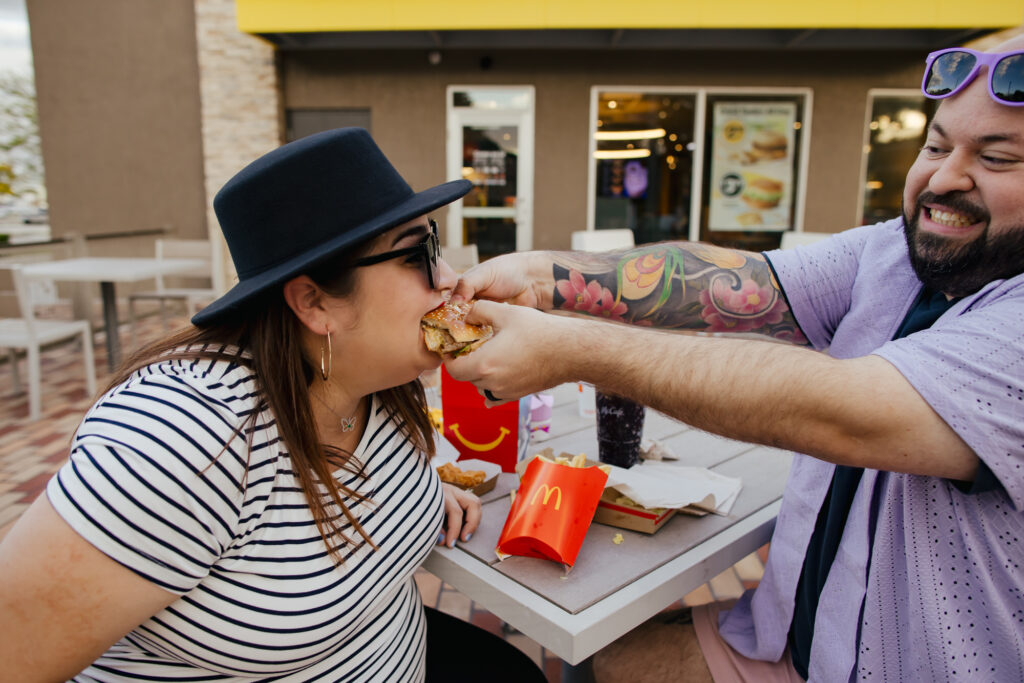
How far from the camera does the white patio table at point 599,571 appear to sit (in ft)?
4.43

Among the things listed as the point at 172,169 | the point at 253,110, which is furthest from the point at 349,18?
the point at 172,169

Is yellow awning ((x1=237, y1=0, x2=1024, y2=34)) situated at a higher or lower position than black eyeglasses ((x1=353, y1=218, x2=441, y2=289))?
higher

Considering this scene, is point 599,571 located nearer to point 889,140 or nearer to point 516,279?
point 516,279

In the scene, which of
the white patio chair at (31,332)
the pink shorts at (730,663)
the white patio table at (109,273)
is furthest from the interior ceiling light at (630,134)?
the pink shorts at (730,663)

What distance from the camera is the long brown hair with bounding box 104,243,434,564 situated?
1359 millimetres

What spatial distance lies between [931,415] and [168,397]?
1415 millimetres

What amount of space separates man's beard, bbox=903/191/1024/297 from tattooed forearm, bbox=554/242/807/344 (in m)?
0.46

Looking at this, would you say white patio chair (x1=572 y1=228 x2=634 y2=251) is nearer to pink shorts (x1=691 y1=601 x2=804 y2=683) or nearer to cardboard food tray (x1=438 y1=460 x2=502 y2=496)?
cardboard food tray (x1=438 y1=460 x2=502 y2=496)

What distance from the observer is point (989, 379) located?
1127 millimetres

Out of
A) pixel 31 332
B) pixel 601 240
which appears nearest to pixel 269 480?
pixel 31 332

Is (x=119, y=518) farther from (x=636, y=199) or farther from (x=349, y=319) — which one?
(x=636, y=199)

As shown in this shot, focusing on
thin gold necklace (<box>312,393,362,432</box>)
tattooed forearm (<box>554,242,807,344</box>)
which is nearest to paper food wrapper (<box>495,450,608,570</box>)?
thin gold necklace (<box>312,393,362,432</box>)

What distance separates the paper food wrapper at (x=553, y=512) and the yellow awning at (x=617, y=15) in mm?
8476

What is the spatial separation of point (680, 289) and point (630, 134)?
29.5 feet
